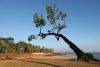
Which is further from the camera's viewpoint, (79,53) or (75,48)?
(75,48)

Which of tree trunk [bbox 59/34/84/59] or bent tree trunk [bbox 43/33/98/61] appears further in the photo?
tree trunk [bbox 59/34/84/59]

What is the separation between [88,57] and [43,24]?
1110 cm

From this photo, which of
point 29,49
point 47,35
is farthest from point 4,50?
point 47,35

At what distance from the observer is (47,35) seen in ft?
123

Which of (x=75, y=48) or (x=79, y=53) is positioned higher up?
(x=75, y=48)

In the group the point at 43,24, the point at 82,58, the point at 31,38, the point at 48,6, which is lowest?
the point at 82,58

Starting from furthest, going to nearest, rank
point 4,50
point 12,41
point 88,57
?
point 12,41, point 4,50, point 88,57

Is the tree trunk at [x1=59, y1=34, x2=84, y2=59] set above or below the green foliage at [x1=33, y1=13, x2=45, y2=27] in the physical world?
below

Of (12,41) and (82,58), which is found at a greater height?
(12,41)

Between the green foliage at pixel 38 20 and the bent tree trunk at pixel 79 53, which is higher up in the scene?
the green foliage at pixel 38 20

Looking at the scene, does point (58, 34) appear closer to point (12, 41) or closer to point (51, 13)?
point (51, 13)

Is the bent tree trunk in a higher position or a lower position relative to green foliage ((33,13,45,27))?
lower

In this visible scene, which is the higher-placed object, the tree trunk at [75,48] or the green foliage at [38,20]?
the green foliage at [38,20]

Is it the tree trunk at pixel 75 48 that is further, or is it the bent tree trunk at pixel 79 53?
the tree trunk at pixel 75 48
